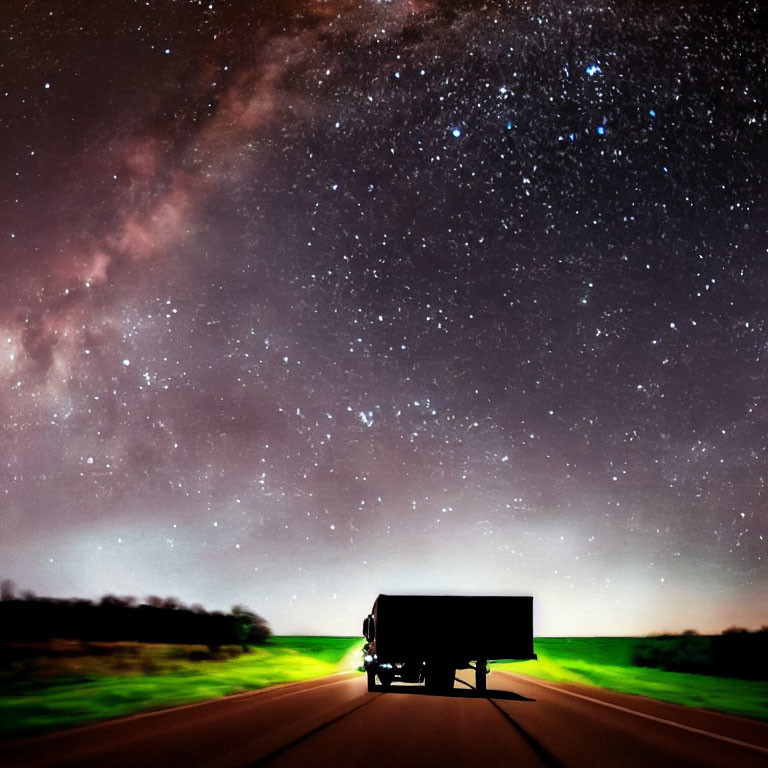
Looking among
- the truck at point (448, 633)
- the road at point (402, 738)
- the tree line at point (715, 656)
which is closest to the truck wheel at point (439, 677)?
the truck at point (448, 633)

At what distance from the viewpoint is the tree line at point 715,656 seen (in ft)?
111

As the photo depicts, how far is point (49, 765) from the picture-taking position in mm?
6789

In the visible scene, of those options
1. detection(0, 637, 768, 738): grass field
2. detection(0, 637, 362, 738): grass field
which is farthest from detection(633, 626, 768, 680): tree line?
detection(0, 637, 362, 738): grass field

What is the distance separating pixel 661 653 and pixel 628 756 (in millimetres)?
45824

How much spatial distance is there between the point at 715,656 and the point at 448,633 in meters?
30.3

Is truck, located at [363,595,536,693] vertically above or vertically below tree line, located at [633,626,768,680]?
above

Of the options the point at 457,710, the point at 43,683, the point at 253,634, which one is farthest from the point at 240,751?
the point at 253,634

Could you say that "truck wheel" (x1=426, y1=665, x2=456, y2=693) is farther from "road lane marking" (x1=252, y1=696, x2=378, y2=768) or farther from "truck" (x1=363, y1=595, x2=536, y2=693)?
"road lane marking" (x1=252, y1=696, x2=378, y2=768)

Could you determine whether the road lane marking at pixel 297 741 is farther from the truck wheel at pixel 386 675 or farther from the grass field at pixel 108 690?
the truck wheel at pixel 386 675

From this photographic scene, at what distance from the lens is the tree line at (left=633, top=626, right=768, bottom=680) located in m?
34.0

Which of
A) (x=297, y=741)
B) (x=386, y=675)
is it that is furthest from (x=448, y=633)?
(x=297, y=741)

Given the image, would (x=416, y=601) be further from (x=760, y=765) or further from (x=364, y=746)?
(x=760, y=765)

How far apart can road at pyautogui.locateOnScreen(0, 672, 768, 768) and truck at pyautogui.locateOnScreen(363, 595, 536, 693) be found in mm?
3245

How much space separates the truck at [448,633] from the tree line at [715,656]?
16925 mm
